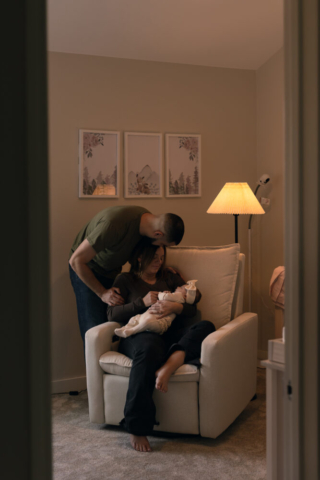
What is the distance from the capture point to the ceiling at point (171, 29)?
2852 mm

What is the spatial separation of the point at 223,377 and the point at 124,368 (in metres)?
0.53

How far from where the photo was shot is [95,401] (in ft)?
8.39

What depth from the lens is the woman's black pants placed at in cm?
231

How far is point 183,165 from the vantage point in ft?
11.9

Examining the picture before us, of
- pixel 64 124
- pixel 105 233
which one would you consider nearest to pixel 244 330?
pixel 105 233

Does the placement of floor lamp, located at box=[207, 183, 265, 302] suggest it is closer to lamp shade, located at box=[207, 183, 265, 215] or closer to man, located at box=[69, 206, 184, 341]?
lamp shade, located at box=[207, 183, 265, 215]

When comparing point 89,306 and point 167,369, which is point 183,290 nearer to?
point 167,369

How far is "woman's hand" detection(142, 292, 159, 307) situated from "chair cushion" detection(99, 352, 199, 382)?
0.32 m

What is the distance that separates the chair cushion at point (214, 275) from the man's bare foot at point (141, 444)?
2.62 ft

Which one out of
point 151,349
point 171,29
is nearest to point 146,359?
point 151,349

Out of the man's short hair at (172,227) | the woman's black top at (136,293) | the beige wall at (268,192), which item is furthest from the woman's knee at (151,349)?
the beige wall at (268,192)

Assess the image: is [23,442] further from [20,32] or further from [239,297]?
[239,297]

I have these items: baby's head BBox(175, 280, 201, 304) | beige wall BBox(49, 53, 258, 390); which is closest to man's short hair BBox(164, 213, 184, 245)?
baby's head BBox(175, 280, 201, 304)

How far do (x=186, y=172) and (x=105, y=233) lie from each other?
1260 millimetres
